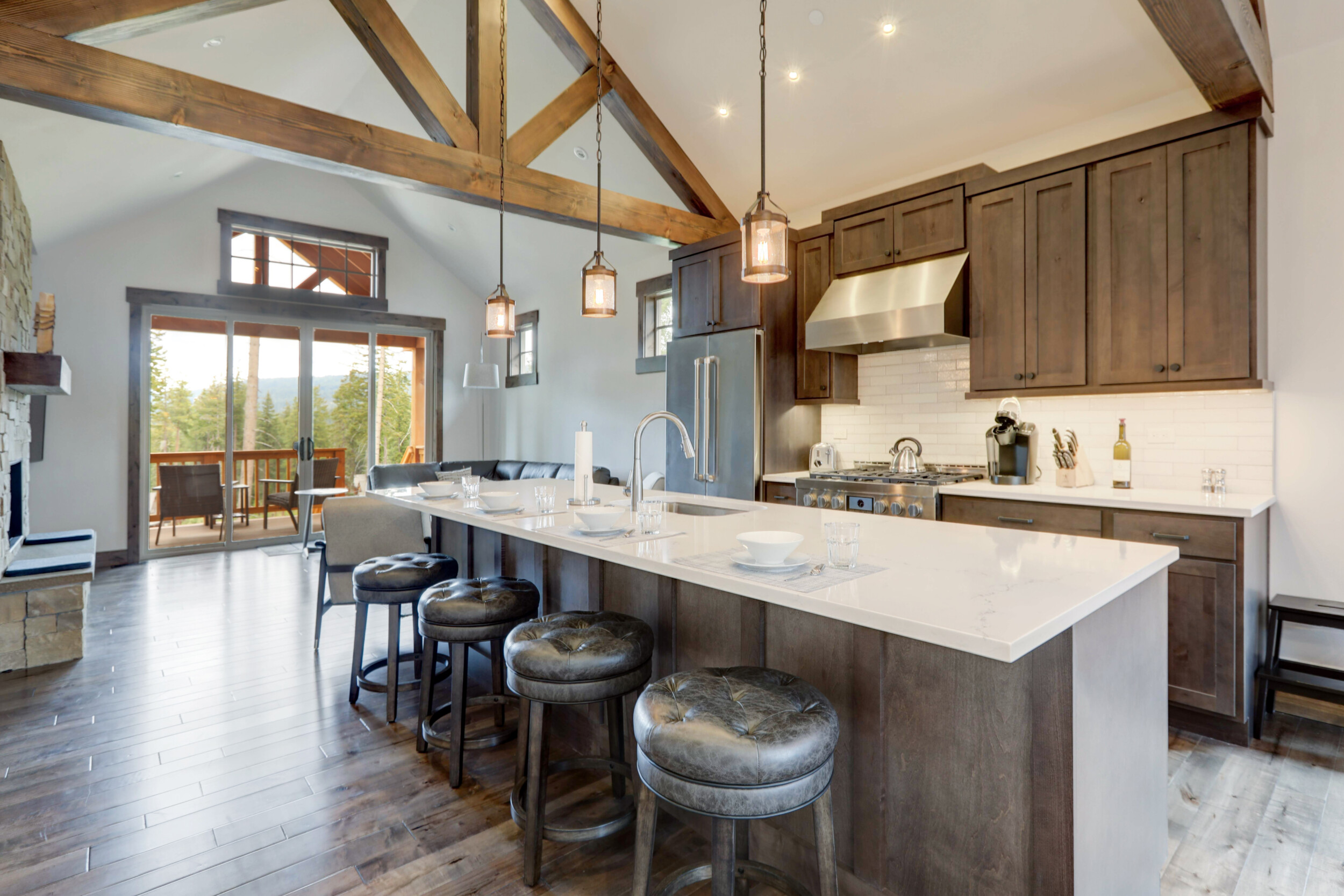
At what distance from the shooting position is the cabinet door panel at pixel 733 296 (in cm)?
440

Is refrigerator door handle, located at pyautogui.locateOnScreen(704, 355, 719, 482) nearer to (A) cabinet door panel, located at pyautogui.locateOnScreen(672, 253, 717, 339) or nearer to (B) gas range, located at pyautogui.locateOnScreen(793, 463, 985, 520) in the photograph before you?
(A) cabinet door panel, located at pyautogui.locateOnScreen(672, 253, 717, 339)

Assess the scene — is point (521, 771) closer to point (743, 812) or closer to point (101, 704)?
point (743, 812)

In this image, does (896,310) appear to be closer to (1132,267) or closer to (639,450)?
(1132,267)

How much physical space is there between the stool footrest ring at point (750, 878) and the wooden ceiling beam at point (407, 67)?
387cm

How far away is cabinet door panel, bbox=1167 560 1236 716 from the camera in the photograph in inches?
102

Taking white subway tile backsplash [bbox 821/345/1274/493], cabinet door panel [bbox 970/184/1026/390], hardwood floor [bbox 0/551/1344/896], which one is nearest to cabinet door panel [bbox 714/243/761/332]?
white subway tile backsplash [bbox 821/345/1274/493]

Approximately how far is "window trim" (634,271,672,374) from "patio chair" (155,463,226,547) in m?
4.38

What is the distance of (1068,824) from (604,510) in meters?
1.33

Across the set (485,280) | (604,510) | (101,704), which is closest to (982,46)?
(604,510)

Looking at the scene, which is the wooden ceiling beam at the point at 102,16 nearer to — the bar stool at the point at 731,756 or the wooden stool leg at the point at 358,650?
the wooden stool leg at the point at 358,650

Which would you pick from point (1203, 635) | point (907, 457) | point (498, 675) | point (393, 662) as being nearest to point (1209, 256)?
point (1203, 635)

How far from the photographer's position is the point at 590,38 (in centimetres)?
471

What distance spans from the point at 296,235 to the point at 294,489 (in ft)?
8.96

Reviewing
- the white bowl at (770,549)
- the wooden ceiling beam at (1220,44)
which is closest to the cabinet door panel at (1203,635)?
the wooden ceiling beam at (1220,44)
